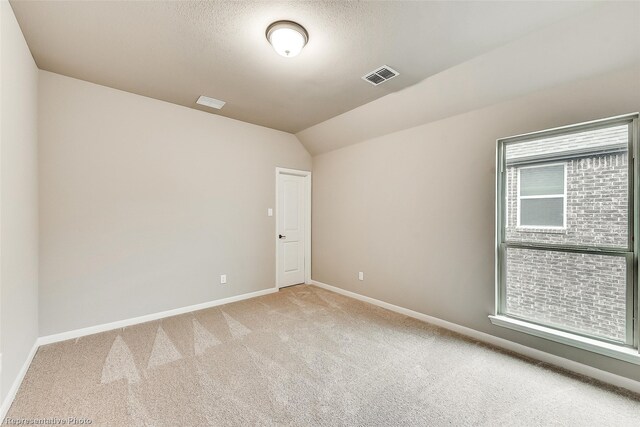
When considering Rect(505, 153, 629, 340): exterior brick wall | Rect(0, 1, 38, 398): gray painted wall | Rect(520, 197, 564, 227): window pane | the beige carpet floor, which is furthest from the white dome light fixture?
the beige carpet floor

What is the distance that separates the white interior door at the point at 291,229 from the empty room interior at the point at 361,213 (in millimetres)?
696

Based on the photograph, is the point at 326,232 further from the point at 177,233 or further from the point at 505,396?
the point at 505,396

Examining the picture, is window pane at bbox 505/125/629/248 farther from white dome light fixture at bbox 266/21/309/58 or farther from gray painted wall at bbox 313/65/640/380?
white dome light fixture at bbox 266/21/309/58

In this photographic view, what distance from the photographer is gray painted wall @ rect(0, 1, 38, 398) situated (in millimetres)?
1778

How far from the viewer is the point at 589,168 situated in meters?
2.25

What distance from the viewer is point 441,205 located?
10.5 ft

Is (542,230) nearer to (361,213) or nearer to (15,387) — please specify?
(361,213)

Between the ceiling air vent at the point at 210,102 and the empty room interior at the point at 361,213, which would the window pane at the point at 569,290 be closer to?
the empty room interior at the point at 361,213

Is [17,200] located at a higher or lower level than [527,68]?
lower

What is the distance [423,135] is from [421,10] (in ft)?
5.44

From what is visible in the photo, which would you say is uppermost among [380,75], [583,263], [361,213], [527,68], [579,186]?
[380,75]

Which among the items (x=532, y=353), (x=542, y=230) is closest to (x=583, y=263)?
(x=542, y=230)

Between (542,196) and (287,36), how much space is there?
2671 millimetres

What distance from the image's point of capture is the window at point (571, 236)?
2090 millimetres
